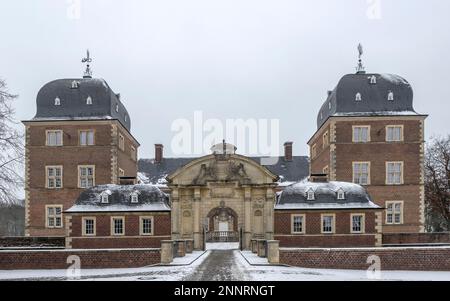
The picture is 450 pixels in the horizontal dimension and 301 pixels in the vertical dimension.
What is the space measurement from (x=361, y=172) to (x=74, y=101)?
21934mm

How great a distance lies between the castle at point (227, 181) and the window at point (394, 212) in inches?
2.8

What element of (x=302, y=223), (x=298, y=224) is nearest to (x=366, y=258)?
(x=302, y=223)

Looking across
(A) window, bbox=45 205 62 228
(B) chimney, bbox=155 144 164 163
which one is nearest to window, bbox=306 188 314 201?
(A) window, bbox=45 205 62 228

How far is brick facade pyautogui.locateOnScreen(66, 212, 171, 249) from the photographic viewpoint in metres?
31.1

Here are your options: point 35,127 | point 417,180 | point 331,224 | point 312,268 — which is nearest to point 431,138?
point 417,180

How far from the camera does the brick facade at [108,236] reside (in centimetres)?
3111

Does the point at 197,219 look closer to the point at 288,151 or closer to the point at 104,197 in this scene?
the point at 104,197

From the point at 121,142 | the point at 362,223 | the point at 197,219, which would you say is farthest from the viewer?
the point at 121,142

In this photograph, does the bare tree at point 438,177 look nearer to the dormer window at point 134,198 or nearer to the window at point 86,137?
the dormer window at point 134,198

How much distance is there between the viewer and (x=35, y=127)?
132 feet

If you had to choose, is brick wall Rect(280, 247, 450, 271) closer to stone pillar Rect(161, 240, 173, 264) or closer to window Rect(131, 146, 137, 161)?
stone pillar Rect(161, 240, 173, 264)

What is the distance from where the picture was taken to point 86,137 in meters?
40.6

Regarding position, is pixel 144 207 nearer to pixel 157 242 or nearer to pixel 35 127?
pixel 157 242

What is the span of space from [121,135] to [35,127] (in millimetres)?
6574
